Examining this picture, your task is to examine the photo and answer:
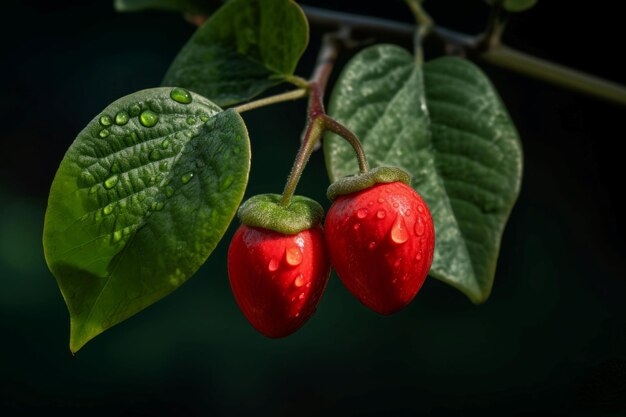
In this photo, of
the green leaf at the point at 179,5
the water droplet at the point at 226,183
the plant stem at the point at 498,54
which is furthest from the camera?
the green leaf at the point at 179,5

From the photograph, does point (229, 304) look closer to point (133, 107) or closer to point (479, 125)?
point (479, 125)

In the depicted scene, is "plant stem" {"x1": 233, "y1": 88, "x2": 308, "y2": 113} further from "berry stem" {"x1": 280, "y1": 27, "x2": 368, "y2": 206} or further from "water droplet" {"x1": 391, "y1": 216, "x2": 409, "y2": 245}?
"water droplet" {"x1": 391, "y1": 216, "x2": 409, "y2": 245}

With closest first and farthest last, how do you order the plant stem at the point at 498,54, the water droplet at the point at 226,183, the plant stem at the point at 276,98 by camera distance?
1. the water droplet at the point at 226,183
2. the plant stem at the point at 276,98
3. the plant stem at the point at 498,54

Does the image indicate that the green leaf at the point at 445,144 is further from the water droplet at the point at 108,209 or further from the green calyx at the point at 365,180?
the water droplet at the point at 108,209

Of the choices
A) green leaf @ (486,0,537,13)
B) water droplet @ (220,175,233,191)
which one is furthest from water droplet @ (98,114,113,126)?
green leaf @ (486,0,537,13)

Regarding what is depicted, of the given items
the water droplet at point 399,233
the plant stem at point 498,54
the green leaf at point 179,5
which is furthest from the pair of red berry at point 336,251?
the green leaf at point 179,5

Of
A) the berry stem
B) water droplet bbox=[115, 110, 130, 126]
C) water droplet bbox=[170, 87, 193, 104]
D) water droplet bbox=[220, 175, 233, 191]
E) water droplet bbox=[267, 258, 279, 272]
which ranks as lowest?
water droplet bbox=[267, 258, 279, 272]
